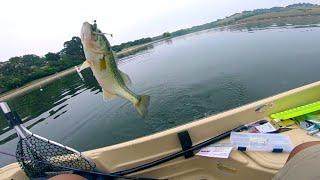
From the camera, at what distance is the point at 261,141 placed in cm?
441

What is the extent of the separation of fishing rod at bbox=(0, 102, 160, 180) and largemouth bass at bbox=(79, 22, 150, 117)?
1969mm

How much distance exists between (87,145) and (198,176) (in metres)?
10.6

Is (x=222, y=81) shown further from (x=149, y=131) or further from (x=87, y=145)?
(x=87, y=145)

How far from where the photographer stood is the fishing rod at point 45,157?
441 cm

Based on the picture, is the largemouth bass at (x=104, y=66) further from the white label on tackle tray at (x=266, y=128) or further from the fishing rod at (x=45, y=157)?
the white label on tackle tray at (x=266, y=128)

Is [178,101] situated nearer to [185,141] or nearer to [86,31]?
[185,141]

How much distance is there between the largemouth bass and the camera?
2451mm

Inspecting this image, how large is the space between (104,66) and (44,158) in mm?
2681

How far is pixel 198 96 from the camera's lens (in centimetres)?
1762

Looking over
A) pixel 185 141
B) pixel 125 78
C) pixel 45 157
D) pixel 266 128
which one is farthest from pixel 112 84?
pixel 266 128

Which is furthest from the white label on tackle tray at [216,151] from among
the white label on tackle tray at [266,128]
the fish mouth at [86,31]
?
the fish mouth at [86,31]

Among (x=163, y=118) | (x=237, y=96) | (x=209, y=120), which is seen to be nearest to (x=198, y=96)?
(x=237, y=96)

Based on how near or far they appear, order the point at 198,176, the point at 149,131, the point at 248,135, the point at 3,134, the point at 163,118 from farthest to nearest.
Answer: the point at 3,134 → the point at 163,118 → the point at 149,131 → the point at 198,176 → the point at 248,135

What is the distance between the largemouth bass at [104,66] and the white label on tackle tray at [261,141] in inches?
78.2
